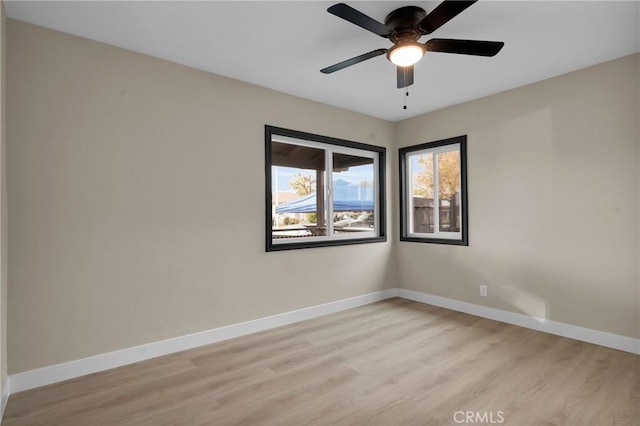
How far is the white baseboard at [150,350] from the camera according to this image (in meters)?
2.38

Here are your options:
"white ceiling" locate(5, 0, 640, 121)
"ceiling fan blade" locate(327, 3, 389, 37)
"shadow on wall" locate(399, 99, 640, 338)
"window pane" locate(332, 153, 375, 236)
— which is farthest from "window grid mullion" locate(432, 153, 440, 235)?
"ceiling fan blade" locate(327, 3, 389, 37)

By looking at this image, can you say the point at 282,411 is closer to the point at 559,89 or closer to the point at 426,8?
the point at 426,8

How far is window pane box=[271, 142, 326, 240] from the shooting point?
382cm

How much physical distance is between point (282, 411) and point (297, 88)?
2988 mm

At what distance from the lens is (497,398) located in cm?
222

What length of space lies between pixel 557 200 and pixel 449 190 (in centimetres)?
124

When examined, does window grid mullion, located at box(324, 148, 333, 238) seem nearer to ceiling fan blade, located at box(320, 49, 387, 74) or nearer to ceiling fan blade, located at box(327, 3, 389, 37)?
ceiling fan blade, located at box(320, 49, 387, 74)

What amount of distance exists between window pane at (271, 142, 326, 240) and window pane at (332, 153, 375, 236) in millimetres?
233

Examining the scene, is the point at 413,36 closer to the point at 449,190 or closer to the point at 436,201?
the point at 449,190

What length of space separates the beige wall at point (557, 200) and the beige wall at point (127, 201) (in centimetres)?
223

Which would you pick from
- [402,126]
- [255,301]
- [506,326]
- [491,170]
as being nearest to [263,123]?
[255,301]

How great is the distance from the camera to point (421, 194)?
15.6ft

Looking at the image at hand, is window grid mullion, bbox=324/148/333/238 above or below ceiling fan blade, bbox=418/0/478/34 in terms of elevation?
below

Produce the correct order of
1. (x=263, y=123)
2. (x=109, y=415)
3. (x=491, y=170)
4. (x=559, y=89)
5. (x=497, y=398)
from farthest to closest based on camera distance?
(x=491, y=170) → (x=263, y=123) → (x=559, y=89) → (x=497, y=398) → (x=109, y=415)
